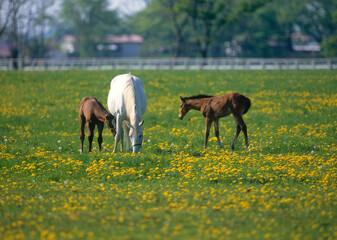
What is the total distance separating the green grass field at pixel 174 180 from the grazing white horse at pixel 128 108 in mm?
614

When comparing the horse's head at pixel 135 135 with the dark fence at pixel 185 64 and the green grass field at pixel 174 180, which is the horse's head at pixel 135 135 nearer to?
the green grass field at pixel 174 180

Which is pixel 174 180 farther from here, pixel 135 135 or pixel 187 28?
pixel 187 28

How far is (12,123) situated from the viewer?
1998 centimetres

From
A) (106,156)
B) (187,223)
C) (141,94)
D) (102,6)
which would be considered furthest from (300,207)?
(102,6)

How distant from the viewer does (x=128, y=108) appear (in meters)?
13.2

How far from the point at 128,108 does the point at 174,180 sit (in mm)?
3221

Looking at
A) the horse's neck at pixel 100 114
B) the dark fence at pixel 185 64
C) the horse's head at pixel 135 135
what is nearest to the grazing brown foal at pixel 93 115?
the horse's neck at pixel 100 114

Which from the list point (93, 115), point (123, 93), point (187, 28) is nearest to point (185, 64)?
point (123, 93)

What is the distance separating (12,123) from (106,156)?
921 cm

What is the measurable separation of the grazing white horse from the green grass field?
0.61 m

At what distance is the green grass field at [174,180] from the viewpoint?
7484 millimetres

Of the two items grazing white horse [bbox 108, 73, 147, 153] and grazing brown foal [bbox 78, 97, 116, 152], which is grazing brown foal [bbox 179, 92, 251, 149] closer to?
grazing white horse [bbox 108, 73, 147, 153]

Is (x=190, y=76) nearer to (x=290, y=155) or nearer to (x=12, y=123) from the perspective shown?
(x=12, y=123)

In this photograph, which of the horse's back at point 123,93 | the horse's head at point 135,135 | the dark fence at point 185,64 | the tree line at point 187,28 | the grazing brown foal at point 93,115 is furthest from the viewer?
the tree line at point 187,28
